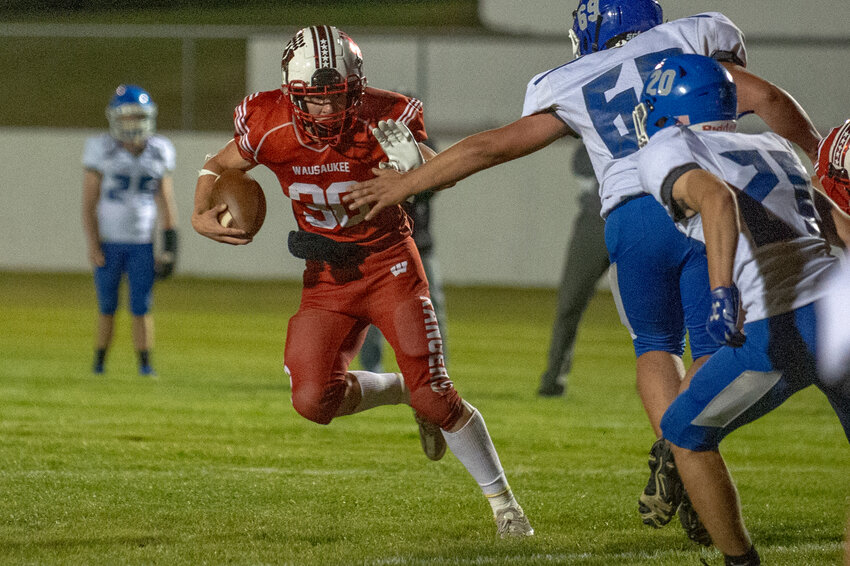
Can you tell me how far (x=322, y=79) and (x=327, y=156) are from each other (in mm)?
326

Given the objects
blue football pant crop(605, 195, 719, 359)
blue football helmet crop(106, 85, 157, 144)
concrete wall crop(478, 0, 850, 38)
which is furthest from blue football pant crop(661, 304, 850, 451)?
concrete wall crop(478, 0, 850, 38)

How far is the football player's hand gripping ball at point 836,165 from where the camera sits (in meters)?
3.92

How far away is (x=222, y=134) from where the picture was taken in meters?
16.7

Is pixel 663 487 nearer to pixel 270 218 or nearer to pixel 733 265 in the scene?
pixel 733 265

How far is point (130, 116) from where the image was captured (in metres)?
8.44

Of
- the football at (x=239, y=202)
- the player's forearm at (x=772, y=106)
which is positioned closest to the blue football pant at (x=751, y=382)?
the player's forearm at (x=772, y=106)

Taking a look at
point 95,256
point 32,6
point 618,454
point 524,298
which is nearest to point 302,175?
point 618,454

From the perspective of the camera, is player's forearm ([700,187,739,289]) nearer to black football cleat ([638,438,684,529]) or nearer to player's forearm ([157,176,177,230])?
black football cleat ([638,438,684,529])

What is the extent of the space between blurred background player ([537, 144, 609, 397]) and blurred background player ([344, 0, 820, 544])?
3401 millimetres

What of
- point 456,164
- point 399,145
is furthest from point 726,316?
point 399,145

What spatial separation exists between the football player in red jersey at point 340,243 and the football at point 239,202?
0.05m

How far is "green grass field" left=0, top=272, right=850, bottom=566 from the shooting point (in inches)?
156

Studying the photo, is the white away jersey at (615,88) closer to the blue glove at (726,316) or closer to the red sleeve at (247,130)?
the blue glove at (726,316)

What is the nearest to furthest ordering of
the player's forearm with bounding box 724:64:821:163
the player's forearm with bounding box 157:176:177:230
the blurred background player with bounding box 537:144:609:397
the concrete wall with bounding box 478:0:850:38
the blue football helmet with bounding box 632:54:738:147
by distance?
the blue football helmet with bounding box 632:54:738:147 → the player's forearm with bounding box 724:64:821:163 → the blurred background player with bounding box 537:144:609:397 → the player's forearm with bounding box 157:176:177:230 → the concrete wall with bounding box 478:0:850:38
